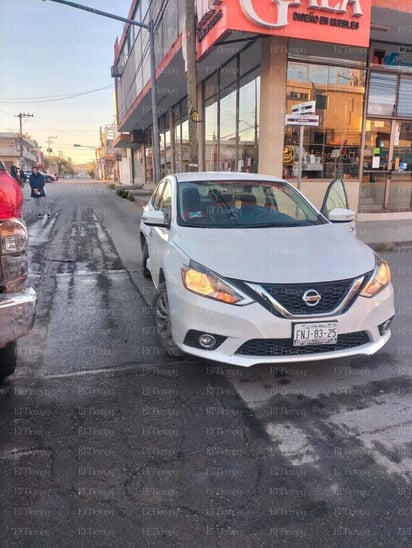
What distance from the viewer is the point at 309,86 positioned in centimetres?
1049

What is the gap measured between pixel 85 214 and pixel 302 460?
49.1 ft

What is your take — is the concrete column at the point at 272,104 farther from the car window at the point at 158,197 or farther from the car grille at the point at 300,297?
the car grille at the point at 300,297

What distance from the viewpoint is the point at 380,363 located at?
12.4ft

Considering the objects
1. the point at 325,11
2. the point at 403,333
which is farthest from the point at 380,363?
the point at 325,11

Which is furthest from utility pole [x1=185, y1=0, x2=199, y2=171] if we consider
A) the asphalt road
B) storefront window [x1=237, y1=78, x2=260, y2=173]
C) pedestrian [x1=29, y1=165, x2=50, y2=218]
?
pedestrian [x1=29, y1=165, x2=50, y2=218]

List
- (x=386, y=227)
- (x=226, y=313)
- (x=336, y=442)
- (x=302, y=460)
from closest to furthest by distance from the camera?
(x=302, y=460) → (x=336, y=442) → (x=226, y=313) → (x=386, y=227)

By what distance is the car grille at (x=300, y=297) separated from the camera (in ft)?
9.92

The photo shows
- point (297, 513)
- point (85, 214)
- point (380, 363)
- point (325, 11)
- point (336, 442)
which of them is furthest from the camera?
point (85, 214)

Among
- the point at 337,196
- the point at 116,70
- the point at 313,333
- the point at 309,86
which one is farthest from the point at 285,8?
the point at 116,70

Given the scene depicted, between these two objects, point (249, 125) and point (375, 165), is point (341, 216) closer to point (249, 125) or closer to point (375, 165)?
point (249, 125)

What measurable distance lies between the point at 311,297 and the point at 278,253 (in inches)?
21.2

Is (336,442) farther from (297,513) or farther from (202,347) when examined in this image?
(202,347)

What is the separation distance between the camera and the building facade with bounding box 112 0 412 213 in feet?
27.8

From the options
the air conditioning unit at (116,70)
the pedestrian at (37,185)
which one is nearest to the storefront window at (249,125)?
the pedestrian at (37,185)
